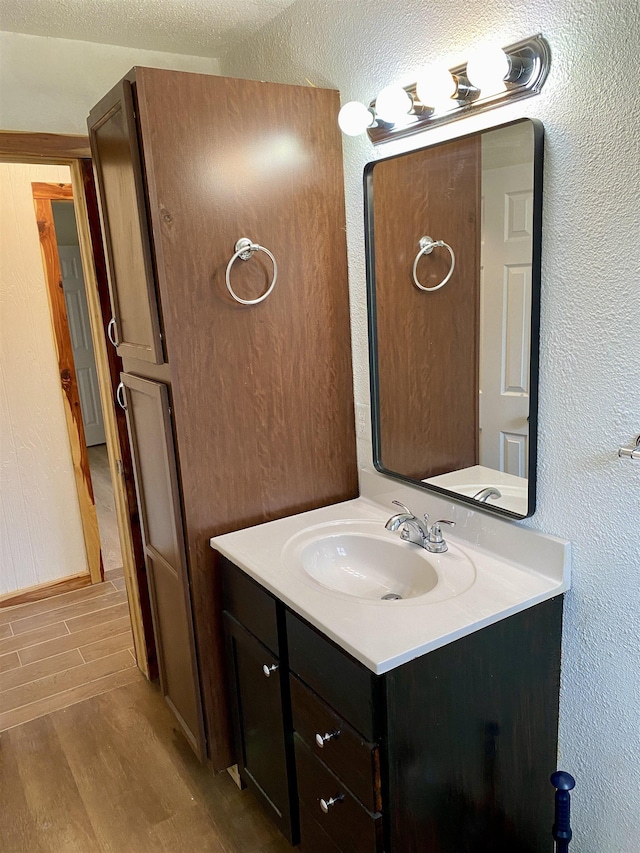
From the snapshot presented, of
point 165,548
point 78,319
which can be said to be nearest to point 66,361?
point 165,548

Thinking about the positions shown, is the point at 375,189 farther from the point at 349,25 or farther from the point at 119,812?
the point at 119,812

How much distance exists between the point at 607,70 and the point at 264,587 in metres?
1.30

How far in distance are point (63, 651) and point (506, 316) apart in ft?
7.94

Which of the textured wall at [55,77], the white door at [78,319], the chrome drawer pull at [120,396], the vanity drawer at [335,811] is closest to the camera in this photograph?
the vanity drawer at [335,811]

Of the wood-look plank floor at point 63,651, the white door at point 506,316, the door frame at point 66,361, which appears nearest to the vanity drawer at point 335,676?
the white door at point 506,316

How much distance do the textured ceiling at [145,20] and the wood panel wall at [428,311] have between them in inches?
28.2

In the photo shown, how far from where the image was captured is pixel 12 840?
187cm

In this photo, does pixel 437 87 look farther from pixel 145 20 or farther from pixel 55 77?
pixel 55 77

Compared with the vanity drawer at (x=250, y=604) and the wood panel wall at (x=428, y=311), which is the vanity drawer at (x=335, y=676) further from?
the wood panel wall at (x=428, y=311)

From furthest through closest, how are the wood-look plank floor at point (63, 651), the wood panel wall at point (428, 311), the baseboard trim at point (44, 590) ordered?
the baseboard trim at point (44, 590), the wood-look plank floor at point (63, 651), the wood panel wall at point (428, 311)

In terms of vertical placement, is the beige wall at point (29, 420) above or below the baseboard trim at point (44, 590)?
above

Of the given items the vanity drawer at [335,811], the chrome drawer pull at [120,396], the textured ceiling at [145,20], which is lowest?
the vanity drawer at [335,811]

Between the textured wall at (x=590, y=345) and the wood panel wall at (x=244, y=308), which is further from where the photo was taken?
the wood panel wall at (x=244, y=308)

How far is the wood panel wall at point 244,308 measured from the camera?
1.62 metres
